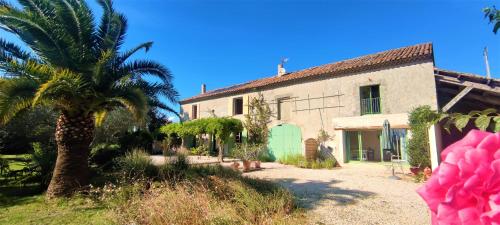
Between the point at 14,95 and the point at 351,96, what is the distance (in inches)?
602

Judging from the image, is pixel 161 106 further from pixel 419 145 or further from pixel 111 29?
pixel 419 145

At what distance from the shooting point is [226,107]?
23.9 metres

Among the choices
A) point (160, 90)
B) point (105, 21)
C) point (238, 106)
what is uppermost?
point (105, 21)

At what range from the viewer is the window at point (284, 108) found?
1988 cm

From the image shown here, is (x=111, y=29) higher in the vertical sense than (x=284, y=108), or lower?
higher

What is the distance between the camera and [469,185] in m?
0.56

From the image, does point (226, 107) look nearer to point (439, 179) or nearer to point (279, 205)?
point (279, 205)

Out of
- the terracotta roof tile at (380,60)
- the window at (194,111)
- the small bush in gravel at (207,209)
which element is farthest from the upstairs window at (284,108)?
the small bush in gravel at (207,209)

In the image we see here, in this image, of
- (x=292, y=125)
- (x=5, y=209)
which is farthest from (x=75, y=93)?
(x=292, y=125)

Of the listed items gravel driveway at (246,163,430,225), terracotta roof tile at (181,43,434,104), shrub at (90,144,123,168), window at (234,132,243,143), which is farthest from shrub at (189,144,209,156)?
gravel driveway at (246,163,430,225)

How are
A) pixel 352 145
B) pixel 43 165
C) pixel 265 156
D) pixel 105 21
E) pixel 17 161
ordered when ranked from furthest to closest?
pixel 265 156 < pixel 352 145 < pixel 17 161 < pixel 43 165 < pixel 105 21

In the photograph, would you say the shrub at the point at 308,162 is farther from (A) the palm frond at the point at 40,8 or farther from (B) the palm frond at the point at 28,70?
(A) the palm frond at the point at 40,8

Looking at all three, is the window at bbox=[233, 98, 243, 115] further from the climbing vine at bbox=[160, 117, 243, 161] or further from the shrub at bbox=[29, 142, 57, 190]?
the shrub at bbox=[29, 142, 57, 190]

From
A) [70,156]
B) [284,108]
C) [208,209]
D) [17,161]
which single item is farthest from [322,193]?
[17,161]
